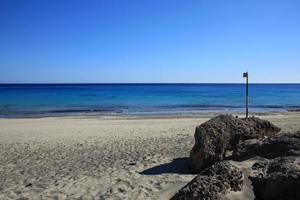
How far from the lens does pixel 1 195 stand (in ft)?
23.5

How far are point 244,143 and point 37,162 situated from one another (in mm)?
5340

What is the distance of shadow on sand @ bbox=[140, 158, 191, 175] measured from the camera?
8305 mm

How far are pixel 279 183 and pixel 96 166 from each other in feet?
18.3

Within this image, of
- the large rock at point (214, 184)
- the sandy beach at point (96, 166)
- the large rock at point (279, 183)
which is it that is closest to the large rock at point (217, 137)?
the sandy beach at point (96, 166)

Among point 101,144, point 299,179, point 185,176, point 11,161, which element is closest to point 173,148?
point 101,144

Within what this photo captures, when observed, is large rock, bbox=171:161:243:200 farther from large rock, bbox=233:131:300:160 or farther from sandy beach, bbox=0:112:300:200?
large rock, bbox=233:131:300:160

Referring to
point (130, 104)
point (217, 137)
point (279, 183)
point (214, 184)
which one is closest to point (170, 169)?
point (217, 137)

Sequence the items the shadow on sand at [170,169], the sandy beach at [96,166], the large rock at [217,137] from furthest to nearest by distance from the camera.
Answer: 1. the shadow on sand at [170,169]
2. the large rock at [217,137]
3. the sandy beach at [96,166]

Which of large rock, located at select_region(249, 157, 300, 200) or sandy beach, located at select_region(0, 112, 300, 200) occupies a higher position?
large rock, located at select_region(249, 157, 300, 200)

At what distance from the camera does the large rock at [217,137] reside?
26.4ft

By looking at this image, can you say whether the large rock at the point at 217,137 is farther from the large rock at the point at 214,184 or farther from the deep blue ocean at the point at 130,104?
the deep blue ocean at the point at 130,104

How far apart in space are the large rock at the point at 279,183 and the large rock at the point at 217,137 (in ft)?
10.1

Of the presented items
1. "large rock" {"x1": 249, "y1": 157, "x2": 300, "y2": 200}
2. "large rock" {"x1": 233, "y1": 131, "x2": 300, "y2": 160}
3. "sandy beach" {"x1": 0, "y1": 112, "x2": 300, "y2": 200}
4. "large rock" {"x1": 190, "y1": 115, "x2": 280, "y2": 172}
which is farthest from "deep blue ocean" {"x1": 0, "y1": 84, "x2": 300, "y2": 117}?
"large rock" {"x1": 249, "y1": 157, "x2": 300, "y2": 200}

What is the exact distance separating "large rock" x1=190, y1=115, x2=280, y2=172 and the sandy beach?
48 centimetres
